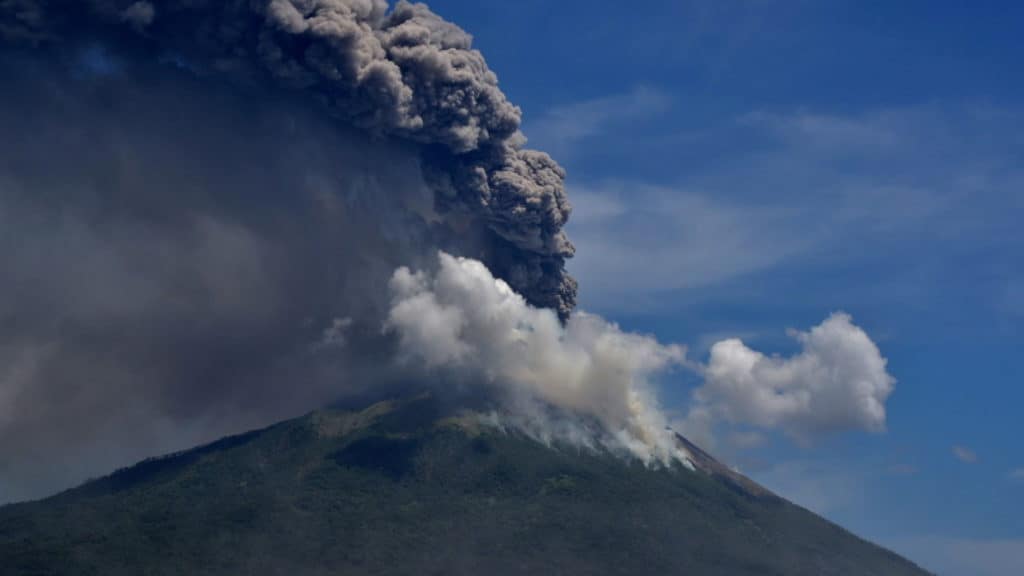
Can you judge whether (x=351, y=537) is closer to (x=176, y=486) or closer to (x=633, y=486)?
(x=176, y=486)

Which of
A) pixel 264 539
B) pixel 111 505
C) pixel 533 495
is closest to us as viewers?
pixel 264 539

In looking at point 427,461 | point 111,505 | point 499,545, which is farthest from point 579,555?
point 111,505

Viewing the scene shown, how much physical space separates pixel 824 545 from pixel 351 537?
Answer: 58.7 m

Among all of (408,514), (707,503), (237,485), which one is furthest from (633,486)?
(237,485)

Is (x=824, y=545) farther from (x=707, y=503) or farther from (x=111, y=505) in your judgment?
(x=111, y=505)

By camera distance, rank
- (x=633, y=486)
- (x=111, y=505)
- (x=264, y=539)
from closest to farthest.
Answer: (x=264, y=539) → (x=111, y=505) → (x=633, y=486)

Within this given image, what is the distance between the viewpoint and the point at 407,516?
112 m

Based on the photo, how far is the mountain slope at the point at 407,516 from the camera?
3922 inches

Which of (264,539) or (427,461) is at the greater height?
(427,461)

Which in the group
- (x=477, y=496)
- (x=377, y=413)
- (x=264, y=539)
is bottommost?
(x=264, y=539)

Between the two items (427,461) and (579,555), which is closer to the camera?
(579,555)

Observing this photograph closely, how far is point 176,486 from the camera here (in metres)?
116

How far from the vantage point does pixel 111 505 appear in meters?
111

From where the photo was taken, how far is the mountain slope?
3922 inches
